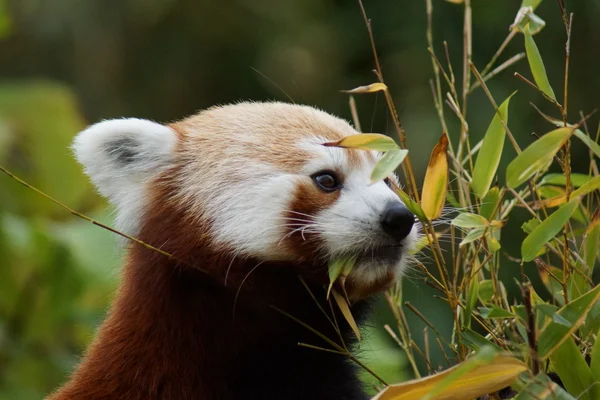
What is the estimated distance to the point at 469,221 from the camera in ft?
5.73

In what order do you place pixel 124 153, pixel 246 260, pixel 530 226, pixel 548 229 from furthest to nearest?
1. pixel 124 153
2. pixel 246 260
3. pixel 530 226
4. pixel 548 229

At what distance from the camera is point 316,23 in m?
7.46

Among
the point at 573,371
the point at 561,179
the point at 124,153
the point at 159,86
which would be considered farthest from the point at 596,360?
the point at 159,86

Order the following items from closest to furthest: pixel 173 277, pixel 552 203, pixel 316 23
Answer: pixel 552 203 → pixel 173 277 → pixel 316 23

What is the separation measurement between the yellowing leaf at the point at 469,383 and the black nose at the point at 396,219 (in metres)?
0.44

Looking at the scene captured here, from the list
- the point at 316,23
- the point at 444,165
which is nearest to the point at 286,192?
the point at 444,165

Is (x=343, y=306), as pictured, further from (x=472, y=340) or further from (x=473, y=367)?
(x=473, y=367)

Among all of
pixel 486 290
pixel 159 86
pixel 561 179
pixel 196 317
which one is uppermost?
pixel 561 179

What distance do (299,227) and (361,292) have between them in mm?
201

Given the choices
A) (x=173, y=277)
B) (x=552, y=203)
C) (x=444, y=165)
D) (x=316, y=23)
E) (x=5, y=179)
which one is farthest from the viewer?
(x=316, y=23)

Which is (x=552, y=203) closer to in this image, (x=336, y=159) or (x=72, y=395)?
(x=336, y=159)

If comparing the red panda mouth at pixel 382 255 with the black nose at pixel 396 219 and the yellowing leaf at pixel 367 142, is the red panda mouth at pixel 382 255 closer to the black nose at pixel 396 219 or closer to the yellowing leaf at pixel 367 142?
the black nose at pixel 396 219

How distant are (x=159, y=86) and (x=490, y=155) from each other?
6297mm

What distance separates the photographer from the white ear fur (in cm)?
226
